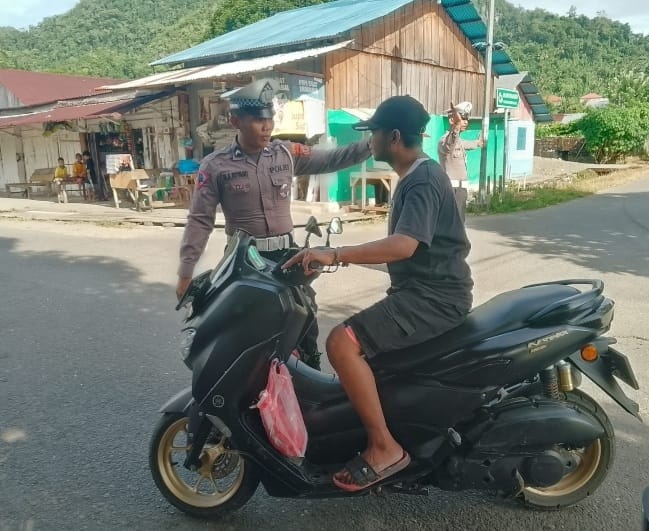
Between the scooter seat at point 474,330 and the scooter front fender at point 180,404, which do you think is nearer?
the scooter seat at point 474,330

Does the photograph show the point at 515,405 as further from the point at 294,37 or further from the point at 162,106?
the point at 162,106

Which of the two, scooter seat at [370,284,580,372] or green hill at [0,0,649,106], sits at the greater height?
green hill at [0,0,649,106]

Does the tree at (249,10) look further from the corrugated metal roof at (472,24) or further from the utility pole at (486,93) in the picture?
the utility pole at (486,93)

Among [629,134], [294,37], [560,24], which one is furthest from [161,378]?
[560,24]

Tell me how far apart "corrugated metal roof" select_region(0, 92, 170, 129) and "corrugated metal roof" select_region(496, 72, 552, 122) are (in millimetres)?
11793

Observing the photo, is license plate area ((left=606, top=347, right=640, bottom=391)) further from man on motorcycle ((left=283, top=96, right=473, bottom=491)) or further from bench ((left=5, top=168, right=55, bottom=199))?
bench ((left=5, top=168, right=55, bottom=199))

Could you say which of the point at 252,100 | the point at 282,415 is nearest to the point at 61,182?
the point at 252,100

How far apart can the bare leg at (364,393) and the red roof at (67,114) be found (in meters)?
15.2

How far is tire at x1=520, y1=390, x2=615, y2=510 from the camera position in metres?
2.70

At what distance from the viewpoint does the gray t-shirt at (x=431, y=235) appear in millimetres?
2348

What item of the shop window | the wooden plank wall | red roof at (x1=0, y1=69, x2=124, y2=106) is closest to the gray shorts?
the wooden plank wall

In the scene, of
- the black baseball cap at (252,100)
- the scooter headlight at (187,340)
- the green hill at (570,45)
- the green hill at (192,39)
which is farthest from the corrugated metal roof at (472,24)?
the green hill at (570,45)

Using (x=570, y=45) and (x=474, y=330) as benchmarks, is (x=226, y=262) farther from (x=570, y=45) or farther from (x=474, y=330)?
(x=570, y=45)

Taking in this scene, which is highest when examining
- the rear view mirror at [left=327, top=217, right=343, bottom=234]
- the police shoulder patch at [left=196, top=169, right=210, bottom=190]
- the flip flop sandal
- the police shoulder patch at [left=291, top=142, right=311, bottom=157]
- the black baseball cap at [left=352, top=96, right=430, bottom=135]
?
the black baseball cap at [left=352, top=96, right=430, bottom=135]
